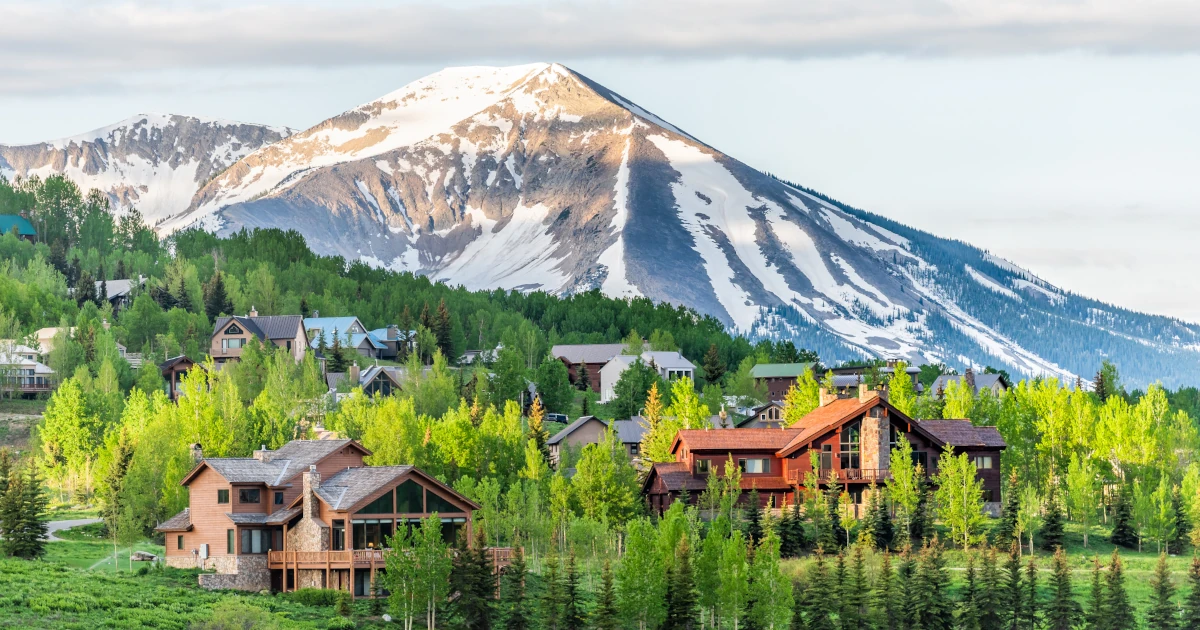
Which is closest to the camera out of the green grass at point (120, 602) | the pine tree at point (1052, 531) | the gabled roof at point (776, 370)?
the green grass at point (120, 602)

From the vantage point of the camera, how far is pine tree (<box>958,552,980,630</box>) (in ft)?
268

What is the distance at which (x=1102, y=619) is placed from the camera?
264 feet

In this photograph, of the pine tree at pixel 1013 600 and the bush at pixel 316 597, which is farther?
the pine tree at pixel 1013 600

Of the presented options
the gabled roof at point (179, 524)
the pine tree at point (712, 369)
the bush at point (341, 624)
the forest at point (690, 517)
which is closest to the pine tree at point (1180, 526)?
the forest at point (690, 517)

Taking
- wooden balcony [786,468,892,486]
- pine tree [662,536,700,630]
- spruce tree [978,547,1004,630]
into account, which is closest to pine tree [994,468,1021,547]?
wooden balcony [786,468,892,486]

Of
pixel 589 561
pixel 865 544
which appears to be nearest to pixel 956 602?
pixel 865 544

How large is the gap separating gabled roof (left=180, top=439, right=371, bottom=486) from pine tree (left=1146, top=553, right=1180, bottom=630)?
38023 mm

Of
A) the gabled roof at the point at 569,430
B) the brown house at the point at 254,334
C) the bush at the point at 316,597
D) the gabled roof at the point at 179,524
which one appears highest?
the brown house at the point at 254,334

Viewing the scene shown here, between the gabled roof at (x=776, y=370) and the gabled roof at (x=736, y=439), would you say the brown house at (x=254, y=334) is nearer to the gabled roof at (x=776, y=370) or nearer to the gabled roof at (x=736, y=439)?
the gabled roof at (x=776, y=370)

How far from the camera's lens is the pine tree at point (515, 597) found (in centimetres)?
7719

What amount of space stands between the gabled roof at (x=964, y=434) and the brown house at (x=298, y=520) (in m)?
34.0

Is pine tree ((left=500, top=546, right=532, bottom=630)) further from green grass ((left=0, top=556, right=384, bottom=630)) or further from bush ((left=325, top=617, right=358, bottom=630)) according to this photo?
bush ((left=325, top=617, right=358, bottom=630))

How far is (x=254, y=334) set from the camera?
A: 181m

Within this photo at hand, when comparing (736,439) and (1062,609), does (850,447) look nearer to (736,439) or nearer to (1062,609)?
(736,439)
